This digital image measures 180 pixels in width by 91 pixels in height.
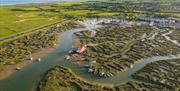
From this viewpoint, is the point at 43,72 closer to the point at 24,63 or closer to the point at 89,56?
the point at 24,63

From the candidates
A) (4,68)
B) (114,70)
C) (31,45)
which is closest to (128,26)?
(31,45)

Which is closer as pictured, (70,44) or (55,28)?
(70,44)

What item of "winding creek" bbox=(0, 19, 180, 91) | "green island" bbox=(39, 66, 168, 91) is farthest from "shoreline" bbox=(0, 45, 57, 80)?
"green island" bbox=(39, 66, 168, 91)

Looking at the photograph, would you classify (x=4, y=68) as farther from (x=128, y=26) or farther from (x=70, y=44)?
(x=128, y=26)

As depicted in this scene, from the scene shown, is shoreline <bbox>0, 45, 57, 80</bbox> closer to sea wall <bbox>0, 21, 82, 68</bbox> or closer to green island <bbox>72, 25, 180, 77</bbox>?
sea wall <bbox>0, 21, 82, 68</bbox>

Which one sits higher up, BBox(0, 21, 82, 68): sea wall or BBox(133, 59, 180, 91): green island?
BBox(0, 21, 82, 68): sea wall

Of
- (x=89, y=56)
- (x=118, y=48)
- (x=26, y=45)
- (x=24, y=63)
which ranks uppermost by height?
(x=26, y=45)

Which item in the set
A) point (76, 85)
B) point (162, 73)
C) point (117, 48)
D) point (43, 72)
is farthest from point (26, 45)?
point (162, 73)

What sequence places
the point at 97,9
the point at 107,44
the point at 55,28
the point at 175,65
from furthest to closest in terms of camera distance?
1. the point at 97,9
2. the point at 55,28
3. the point at 107,44
4. the point at 175,65

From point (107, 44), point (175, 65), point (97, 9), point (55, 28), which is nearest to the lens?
point (175, 65)
